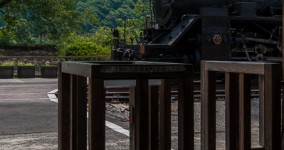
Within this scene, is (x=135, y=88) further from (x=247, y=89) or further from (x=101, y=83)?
(x=247, y=89)

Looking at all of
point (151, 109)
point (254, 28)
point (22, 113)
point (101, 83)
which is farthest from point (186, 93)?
point (254, 28)

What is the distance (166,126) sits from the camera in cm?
376

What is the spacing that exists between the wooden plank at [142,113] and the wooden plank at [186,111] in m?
0.25

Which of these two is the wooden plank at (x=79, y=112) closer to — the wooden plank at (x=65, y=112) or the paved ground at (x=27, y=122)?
Answer: the wooden plank at (x=65, y=112)

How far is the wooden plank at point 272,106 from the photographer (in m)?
3.30

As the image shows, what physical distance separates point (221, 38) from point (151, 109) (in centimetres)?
1135

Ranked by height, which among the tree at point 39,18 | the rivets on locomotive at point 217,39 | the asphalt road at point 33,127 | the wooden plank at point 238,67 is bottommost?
the asphalt road at point 33,127

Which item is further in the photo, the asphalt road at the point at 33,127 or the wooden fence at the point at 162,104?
the asphalt road at the point at 33,127

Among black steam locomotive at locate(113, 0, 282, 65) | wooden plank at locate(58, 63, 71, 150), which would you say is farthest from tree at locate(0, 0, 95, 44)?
wooden plank at locate(58, 63, 71, 150)

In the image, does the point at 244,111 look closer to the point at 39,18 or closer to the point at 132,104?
the point at 132,104

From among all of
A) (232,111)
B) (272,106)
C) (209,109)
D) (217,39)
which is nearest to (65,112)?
(209,109)

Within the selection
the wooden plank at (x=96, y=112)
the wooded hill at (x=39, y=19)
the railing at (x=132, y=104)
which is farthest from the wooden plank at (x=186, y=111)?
the wooded hill at (x=39, y=19)

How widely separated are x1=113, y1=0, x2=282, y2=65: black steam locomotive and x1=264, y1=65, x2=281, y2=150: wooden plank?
11066 mm

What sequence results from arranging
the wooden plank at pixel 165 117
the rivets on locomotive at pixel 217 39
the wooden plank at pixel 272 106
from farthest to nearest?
the rivets on locomotive at pixel 217 39, the wooden plank at pixel 165 117, the wooden plank at pixel 272 106
